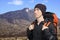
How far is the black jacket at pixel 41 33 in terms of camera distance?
219 inches

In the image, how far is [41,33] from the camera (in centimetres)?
578

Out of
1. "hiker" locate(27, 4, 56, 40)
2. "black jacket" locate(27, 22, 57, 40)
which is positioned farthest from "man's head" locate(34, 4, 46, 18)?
"black jacket" locate(27, 22, 57, 40)

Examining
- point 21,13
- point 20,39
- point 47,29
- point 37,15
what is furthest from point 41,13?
point 21,13

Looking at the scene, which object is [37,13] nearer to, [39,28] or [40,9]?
[40,9]

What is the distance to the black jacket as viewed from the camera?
5562 mm

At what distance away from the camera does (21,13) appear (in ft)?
517

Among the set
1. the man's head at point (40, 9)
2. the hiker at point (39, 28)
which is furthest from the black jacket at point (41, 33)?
the man's head at point (40, 9)

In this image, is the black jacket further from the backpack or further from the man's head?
the man's head

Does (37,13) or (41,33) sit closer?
(41,33)

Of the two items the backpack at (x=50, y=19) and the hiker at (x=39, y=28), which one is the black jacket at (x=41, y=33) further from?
the backpack at (x=50, y=19)

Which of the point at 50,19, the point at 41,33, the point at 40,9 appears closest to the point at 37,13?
the point at 40,9

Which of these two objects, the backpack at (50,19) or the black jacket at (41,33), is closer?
the black jacket at (41,33)

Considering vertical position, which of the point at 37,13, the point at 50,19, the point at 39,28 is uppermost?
the point at 37,13

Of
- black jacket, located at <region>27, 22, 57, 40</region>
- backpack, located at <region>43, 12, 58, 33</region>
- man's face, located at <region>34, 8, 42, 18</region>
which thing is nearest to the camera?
black jacket, located at <region>27, 22, 57, 40</region>
